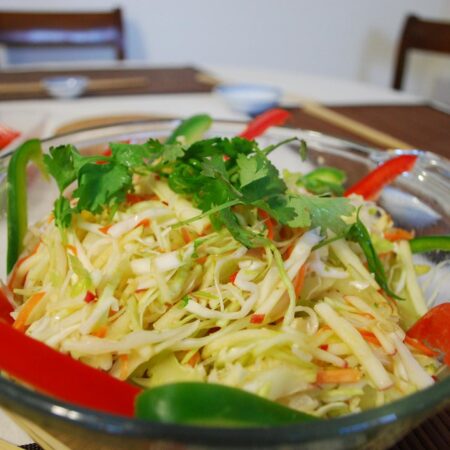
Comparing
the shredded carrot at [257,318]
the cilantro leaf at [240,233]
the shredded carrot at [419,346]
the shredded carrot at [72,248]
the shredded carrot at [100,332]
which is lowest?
the shredded carrot at [419,346]

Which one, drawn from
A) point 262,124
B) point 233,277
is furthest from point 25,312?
point 262,124

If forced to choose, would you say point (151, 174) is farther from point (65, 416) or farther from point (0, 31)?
point (0, 31)

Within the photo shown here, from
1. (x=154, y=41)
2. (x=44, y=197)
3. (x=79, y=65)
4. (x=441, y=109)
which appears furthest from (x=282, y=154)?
(x=154, y=41)

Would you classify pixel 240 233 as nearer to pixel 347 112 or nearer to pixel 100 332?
pixel 100 332

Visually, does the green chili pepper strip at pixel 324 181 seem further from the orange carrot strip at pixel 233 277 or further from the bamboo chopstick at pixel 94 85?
the bamboo chopstick at pixel 94 85

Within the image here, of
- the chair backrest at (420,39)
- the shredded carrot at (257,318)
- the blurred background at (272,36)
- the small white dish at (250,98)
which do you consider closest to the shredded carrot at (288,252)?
the shredded carrot at (257,318)

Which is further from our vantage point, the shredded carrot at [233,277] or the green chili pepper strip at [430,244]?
the green chili pepper strip at [430,244]
